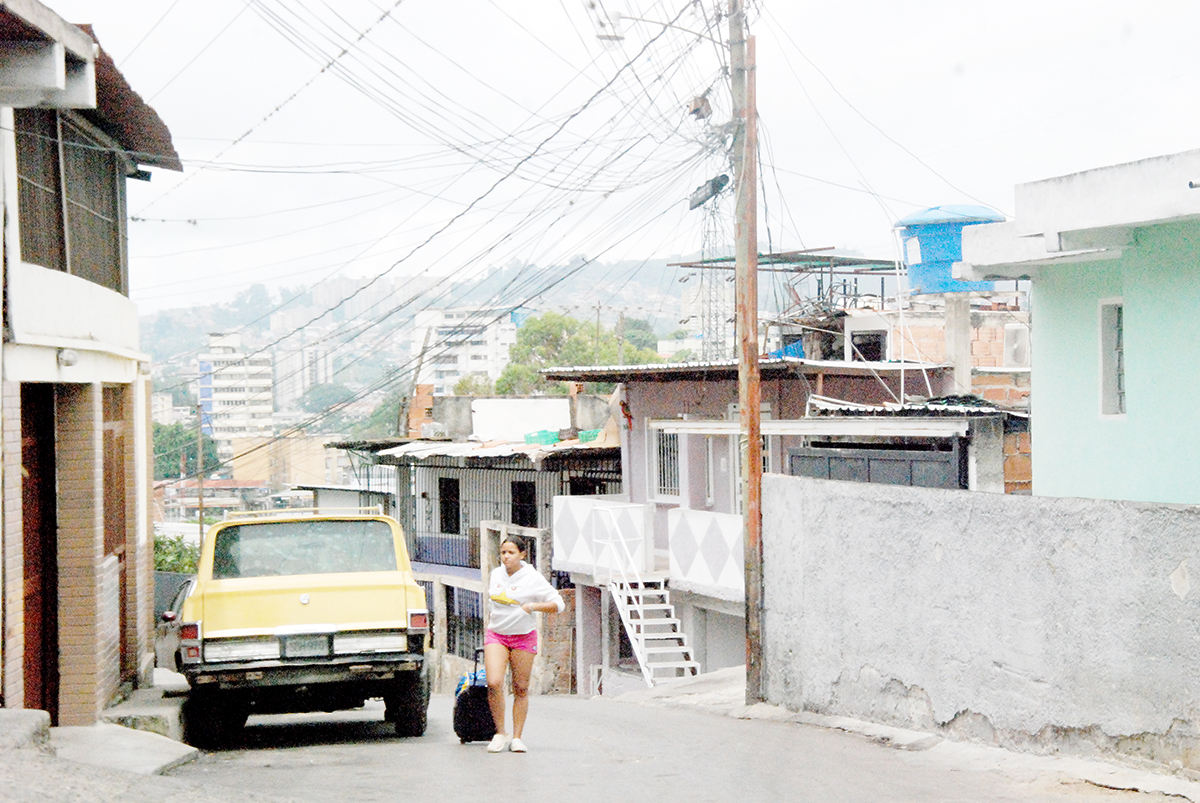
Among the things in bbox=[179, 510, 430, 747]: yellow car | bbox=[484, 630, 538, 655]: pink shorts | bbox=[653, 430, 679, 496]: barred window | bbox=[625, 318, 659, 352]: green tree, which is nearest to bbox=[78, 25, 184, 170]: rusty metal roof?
bbox=[179, 510, 430, 747]: yellow car

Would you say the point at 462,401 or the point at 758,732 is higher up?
the point at 462,401

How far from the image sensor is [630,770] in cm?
856

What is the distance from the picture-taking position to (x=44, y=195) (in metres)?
10.1

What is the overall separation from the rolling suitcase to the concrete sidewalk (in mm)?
2858

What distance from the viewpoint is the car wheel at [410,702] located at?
10500 millimetres

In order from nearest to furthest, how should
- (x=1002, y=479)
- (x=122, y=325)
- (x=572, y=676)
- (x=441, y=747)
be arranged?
(x=441, y=747)
(x=122, y=325)
(x=1002, y=479)
(x=572, y=676)

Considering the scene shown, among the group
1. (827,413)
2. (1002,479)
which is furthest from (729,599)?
(1002,479)

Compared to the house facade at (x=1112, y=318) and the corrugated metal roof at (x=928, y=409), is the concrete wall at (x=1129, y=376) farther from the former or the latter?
the corrugated metal roof at (x=928, y=409)

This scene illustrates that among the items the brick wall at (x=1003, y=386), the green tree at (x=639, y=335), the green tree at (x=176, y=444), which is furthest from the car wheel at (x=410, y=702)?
the green tree at (x=639, y=335)

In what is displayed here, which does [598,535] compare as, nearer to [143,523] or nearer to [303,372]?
[143,523]

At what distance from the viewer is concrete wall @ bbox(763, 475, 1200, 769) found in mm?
7387

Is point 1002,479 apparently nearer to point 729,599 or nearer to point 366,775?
point 729,599

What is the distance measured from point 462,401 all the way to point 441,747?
30.1m

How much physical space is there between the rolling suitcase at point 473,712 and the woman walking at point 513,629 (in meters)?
0.38
